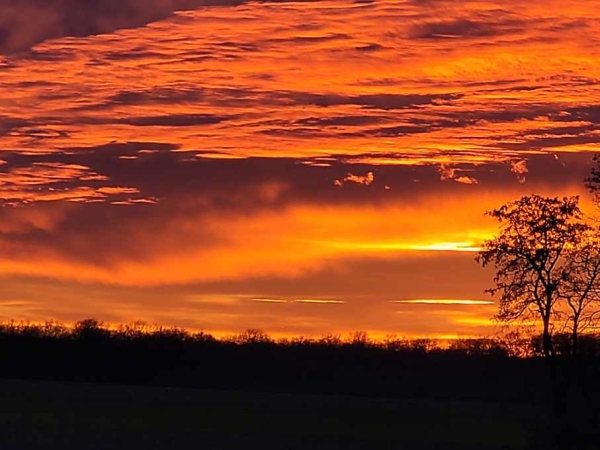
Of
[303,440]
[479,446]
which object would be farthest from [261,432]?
[479,446]

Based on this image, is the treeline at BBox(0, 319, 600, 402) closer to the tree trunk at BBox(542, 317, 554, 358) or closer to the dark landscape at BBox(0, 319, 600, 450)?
the dark landscape at BBox(0, 319, 600, 450)

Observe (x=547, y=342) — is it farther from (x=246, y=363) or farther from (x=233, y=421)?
(x=246, y=363)

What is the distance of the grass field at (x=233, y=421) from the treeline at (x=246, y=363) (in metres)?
14.4

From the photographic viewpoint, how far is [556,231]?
139 ft

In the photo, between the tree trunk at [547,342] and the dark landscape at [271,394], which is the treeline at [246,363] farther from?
the tree trunk at [547,342]

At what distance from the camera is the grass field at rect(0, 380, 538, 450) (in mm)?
44062

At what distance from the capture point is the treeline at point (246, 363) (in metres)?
93.9

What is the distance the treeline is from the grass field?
1443 cm

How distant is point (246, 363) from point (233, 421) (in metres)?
46.8

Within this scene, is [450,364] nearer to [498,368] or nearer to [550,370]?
[498,368]

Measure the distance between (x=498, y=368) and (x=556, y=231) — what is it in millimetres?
46059

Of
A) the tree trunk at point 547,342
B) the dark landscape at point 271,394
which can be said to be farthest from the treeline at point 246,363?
the tree trunk at point 547,342

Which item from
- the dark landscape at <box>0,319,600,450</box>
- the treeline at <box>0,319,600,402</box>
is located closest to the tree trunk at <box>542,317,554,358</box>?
the dark landscape at <box>0,319,600,450</box>

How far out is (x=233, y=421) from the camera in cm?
5691
